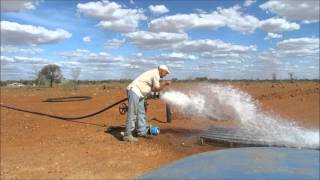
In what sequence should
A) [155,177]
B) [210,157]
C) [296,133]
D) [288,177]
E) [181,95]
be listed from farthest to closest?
[181,95], [296,133], [210,157], [155,177], [288,177]

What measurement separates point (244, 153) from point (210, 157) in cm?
21

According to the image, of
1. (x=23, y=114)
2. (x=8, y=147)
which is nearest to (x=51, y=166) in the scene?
(x=8, y=147)

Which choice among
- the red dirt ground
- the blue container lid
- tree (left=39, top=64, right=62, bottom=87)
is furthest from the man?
tree (left=39, top=64, right=62, bottom=87)

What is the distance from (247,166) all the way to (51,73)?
1869 inches

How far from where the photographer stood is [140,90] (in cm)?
953

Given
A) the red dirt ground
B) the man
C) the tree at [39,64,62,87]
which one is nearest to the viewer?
the red dirt ground

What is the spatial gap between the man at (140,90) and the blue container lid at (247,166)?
671 centimetres

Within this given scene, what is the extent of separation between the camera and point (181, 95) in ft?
40.3

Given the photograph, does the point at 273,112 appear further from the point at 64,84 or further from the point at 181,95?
the point at 64,84

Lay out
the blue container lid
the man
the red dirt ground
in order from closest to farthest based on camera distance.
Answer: the blue container lid → the red dirt ground → the man

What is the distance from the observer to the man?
9.45 metres

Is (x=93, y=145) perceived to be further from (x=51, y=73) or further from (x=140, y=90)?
(x=51, y=73)

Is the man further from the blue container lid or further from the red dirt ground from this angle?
the blue container lid

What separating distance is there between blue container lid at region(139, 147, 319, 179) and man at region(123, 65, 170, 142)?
671 centimetres
